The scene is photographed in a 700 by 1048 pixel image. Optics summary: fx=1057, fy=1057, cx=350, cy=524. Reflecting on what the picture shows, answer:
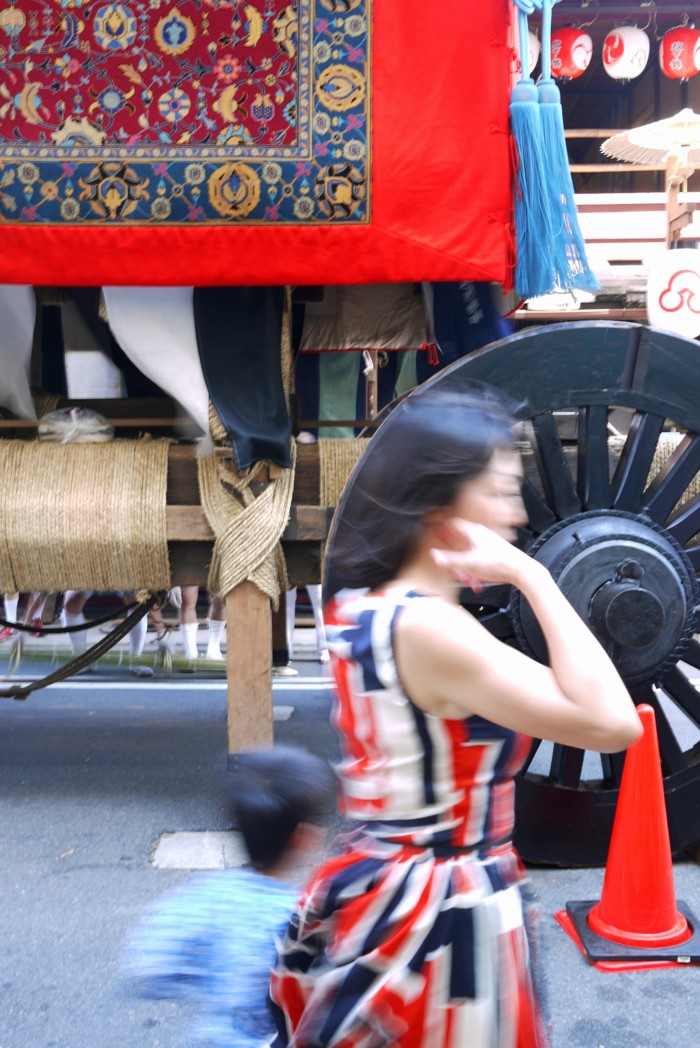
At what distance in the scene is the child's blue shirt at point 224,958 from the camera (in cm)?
171

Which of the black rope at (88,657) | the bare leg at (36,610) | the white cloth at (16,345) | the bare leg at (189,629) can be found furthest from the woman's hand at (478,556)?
the bare leg at (36,610)

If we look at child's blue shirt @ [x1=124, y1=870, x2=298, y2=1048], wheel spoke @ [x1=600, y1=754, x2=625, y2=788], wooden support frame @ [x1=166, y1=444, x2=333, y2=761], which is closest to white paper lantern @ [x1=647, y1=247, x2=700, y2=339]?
wooden support frame @ [x1=166, y1=444, x2=333, y2=761]

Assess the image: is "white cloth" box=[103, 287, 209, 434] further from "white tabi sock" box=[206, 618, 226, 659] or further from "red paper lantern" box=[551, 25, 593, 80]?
"red paper lantern" box=[551, 25, 593, 80]

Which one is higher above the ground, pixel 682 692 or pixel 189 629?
pixel 682 692

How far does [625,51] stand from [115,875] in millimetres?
8886

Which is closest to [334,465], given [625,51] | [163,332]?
[163,332]

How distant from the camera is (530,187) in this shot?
3.71 meters

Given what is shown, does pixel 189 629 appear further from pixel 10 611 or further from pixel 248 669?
pixel 248 669

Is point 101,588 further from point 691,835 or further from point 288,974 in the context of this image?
point 288,974

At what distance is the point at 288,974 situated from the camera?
1673mm

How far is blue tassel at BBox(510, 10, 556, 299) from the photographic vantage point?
12.1 ft

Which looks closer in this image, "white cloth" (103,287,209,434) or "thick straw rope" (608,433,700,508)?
"thick straw rope" (608,433,700,508)

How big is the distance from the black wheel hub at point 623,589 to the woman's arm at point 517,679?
169cm

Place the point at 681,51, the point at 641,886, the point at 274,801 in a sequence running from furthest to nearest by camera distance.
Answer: the point at 681,51, the point at 641,886, the point at 274,801
